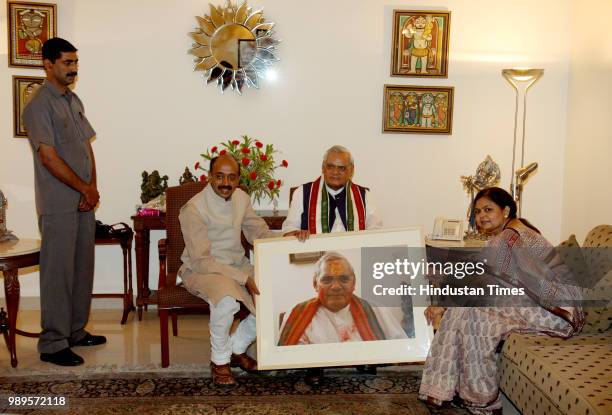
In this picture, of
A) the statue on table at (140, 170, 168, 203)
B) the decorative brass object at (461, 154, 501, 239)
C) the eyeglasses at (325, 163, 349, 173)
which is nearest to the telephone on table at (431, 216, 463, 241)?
the decorative brass object at (461, 154, 501, 239)

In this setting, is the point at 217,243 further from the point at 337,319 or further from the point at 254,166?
the point at 254,166

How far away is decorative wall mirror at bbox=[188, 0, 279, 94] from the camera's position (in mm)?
5492

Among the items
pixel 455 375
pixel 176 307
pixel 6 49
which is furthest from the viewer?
pixel 6 49

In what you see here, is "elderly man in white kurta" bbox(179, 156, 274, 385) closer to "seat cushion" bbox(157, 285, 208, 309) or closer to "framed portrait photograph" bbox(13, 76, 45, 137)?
"seat cushion" bbox(157, 285, 208, 309)

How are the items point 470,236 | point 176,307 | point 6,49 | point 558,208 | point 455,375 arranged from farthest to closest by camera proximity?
point 558,208 < point 6,49 < point 470,236 < point 176,307 < point 455,375

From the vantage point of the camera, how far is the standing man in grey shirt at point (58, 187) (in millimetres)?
3990

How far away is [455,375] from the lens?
11.1ft

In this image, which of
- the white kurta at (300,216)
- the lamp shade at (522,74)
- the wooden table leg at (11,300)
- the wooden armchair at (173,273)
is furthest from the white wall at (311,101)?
the wooden table leg at (11,300)

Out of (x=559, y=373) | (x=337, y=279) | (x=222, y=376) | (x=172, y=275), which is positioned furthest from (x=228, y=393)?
(x=559, y=373)

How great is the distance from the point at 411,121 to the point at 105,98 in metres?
2.91

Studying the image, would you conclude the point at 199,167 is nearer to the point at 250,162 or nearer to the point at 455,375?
the point at 250,162

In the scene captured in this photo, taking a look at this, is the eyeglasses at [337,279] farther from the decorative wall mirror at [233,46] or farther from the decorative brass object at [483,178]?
the decorative wall mirror at [233,46]

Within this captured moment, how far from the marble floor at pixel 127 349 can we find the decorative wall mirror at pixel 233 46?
228 centimetres

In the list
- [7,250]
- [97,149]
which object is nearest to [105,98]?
[97,149]
